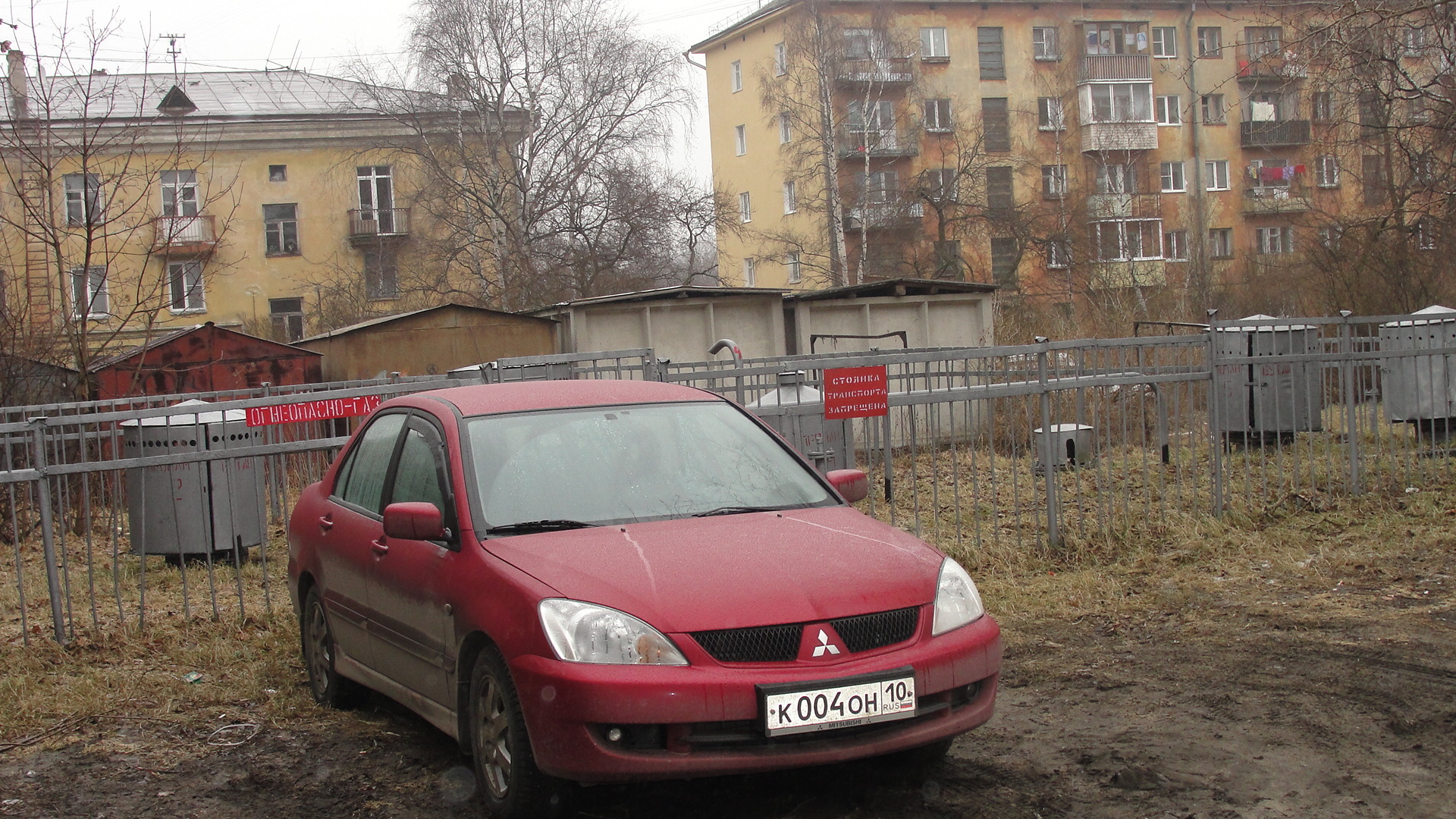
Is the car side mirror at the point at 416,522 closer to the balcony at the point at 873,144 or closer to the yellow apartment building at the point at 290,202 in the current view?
the yellow apartment building at the point at 290,202

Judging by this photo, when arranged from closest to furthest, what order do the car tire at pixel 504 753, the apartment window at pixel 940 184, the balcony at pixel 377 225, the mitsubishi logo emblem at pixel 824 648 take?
the mitsubishi logo emblem at pixel 824 648
the car tire at pixel 504 753
the apartment window at pixel 940 184
the balcony at pixel 377 225

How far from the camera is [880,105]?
4434cm

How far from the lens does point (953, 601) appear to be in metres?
4.40

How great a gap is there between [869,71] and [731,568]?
1570 inches

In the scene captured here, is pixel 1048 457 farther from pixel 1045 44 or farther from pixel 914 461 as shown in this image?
pixel 1045 44

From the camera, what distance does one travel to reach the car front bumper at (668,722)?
3820 mm

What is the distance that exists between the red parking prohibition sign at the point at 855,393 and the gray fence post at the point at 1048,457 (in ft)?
3.84

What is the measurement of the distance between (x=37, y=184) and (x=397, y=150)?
24801 mm

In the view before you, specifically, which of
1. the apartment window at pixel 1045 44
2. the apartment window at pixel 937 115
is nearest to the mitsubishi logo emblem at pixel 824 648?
the apartment window at pixel 937 115

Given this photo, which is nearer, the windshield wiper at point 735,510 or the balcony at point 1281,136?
the windshield wiper at point 735,510

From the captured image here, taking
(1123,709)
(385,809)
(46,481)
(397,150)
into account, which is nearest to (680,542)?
(385,809)

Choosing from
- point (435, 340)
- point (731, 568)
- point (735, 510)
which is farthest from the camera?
Answer: point (435, 340)

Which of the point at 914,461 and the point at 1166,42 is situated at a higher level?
the point at 1166,42

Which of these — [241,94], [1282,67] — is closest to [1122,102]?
[241,94]
